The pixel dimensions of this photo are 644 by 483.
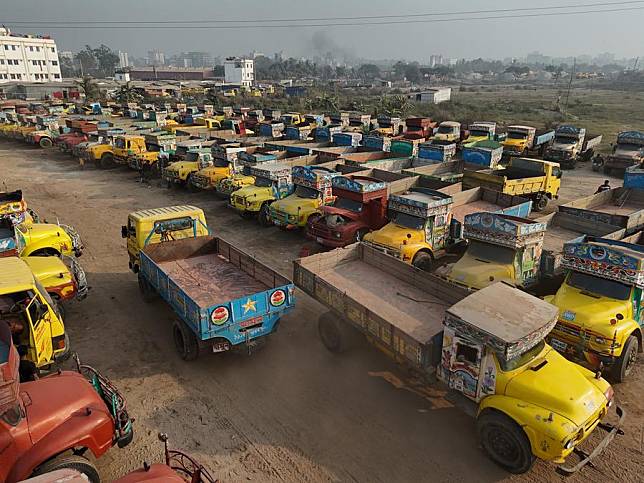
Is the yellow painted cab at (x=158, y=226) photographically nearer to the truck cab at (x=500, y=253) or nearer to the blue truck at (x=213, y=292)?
the blue truck at (x=213, y=292)

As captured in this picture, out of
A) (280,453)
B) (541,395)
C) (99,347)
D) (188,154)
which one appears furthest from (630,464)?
(188,154)

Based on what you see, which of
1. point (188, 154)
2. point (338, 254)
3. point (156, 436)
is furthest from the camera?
point (188, 154)

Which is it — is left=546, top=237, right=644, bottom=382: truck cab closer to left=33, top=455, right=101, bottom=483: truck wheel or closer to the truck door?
left=33, top=455, right=101, bottom=483: truck wheel

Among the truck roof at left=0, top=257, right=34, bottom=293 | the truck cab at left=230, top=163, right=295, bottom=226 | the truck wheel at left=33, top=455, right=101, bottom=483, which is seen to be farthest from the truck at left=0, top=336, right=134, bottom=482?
the truck cab at left=230, top=163, right=295, bottom=226

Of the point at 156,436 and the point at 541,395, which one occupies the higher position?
the point at 541,395

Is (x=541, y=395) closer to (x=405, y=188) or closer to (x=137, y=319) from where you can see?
(x=137, y=319)

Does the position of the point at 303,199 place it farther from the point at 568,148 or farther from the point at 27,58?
the point at 27,58

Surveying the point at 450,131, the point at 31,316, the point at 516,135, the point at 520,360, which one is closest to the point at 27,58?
the point at 450,131
